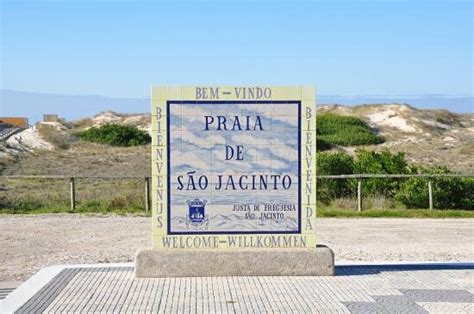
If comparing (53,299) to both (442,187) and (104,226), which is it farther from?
(442,187)

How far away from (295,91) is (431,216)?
1367cm

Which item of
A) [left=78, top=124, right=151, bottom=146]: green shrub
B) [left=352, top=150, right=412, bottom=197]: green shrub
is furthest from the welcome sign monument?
[left=78, top=124, right=151, bottom=146]: green shrub

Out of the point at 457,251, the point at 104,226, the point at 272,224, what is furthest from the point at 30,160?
the point at 272,224

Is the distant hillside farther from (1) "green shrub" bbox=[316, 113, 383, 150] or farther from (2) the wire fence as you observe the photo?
(2) the wire fence

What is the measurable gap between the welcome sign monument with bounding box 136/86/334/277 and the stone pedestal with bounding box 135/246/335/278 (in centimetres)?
2

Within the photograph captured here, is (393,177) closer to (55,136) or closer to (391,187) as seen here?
(391,187)

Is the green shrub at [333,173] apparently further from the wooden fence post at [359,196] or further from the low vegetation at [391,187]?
the wooden fence post at [359,196]

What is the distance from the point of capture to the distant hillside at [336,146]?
43594mm

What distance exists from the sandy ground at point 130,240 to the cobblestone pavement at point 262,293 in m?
2.77

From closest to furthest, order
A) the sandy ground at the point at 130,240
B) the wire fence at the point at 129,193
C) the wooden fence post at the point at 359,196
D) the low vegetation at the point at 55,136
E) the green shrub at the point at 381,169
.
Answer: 1. the sandy ground at the point at 130,240
2. the wooden fence post at the point at 359,196
3. the wire fence at the point at 129,193
4. the green shrub at the point at 381,169
5. the low vegetation at the point at 55,136

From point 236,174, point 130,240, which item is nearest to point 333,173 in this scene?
point 130,240

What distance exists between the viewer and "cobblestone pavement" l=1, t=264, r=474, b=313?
454 inches

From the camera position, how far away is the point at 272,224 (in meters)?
13.8

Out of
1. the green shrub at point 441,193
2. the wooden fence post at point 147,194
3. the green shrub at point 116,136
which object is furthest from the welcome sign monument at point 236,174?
the green shrub at point 116,136
